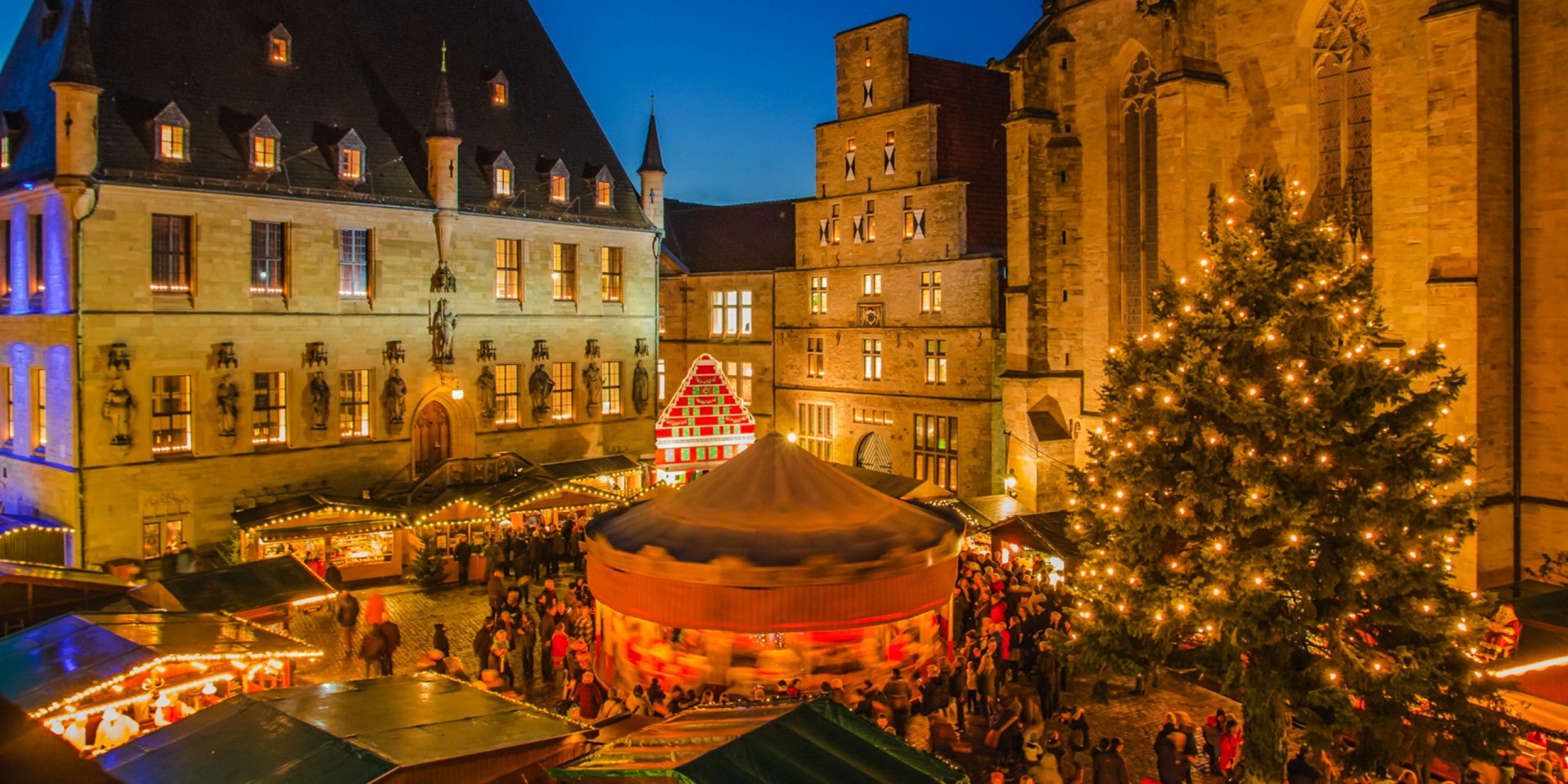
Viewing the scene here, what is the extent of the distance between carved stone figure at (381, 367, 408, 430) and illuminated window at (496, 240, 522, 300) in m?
4.10

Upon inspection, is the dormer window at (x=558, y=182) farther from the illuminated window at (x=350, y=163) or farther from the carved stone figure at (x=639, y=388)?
the illuminated window at (x=350, y=163)

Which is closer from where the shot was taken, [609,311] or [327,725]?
[327,725]

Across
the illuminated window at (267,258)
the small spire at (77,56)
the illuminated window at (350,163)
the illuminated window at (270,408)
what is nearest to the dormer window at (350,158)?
the illuminated window at (350,163)

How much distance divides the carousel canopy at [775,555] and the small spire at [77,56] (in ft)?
50.4

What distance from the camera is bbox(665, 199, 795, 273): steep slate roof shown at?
39031 mm

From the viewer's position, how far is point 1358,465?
39.0 feet

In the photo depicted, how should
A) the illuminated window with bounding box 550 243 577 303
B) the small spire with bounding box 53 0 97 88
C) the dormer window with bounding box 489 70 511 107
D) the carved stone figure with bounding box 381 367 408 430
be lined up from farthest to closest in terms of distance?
the dormer window with bounding box 489 70 511 107, the illuminated window with bounding box 550 243 577 303, the carved stone figure with bounding box 381 367 408 430, the small spire with bounding box 53 0 97 88

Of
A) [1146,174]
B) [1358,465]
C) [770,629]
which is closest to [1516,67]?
[1146,174]

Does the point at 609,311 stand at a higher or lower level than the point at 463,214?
lower

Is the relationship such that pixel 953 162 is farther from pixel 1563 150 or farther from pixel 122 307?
pixel 122 307

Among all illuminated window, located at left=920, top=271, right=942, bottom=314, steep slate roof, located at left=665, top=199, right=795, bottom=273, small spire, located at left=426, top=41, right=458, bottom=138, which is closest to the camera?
small spire, located at left=426, top=41, right=458, bottom=138

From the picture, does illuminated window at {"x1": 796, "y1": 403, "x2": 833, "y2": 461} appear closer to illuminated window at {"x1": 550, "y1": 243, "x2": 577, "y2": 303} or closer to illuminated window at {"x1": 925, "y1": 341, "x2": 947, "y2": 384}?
illuminated window at {"x1": 925, "y1": 341, "x2": 947, "y2": 384}

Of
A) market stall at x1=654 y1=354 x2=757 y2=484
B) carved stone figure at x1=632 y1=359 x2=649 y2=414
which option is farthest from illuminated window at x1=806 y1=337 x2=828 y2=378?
market stall at x1=654 y1=354 x2=757 y2=484

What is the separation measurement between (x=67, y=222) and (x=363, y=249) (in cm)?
655
